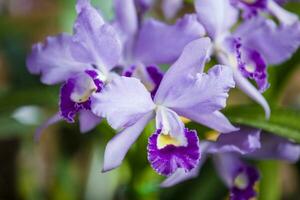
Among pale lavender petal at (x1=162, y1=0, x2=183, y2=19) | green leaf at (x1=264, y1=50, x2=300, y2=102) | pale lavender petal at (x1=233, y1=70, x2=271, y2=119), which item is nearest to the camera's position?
pale lavender petal at (x1=233, y1=70, x2=271, y2=119)

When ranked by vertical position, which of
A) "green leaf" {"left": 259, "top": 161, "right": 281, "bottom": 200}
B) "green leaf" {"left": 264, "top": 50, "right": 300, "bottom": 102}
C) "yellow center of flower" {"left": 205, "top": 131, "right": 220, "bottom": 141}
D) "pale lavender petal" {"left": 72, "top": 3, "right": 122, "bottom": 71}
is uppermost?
"pale lavender petal" {"left": 72, "top": 3, "right": 122, "bottom": 71}

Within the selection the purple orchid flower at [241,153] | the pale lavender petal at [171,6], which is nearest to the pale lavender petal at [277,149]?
the purple orchid flower at [241,153]

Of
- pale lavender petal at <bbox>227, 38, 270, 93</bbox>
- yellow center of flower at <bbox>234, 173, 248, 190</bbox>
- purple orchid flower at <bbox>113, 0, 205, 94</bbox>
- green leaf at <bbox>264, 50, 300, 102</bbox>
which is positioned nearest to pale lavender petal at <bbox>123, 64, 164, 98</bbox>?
purple orchid flower at <bbox>113, 0, 205, 94</bbox>

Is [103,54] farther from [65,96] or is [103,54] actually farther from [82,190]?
[82,190]

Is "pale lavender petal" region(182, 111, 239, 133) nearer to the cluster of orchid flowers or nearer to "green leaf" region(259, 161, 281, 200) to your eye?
the cluster of orchid flowers

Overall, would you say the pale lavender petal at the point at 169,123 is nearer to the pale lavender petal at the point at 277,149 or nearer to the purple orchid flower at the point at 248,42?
the purple orchid flower at the point at 248,42

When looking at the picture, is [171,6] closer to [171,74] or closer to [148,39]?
[148,39]

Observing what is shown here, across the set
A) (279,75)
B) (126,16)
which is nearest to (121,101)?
(126,16)

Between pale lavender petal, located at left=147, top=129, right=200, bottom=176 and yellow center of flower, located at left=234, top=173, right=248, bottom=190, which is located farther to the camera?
yellow center of flower, located at left=234, top=173, right=248, bottom=190
